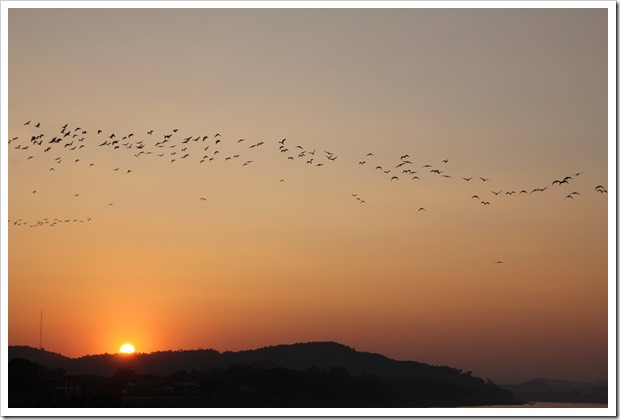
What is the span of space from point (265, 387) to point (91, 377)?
7.27 ft

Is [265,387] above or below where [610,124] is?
below

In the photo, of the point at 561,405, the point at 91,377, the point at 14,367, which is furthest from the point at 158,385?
the point at 561,405

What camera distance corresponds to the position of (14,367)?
1487 cm

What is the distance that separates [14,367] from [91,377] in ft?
4.29

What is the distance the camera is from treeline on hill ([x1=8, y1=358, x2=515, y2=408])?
14.6m

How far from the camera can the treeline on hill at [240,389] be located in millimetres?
14648

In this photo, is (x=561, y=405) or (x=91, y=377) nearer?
(x=561, y=405)

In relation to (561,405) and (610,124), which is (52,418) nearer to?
(561,405)

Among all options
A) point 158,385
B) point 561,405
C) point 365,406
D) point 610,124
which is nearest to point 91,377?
point 158,385

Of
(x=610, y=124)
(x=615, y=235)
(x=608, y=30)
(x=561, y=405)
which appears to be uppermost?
(x=608, y=30)

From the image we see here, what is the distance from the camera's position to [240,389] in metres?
16.2

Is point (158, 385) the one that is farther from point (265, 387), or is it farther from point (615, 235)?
point (615, 235)

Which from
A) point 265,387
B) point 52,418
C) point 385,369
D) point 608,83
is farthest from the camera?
point 385,369

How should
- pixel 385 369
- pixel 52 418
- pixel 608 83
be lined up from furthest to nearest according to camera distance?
1. pixel 385 369
2. pixel 608 83
3. pixel 52 418
